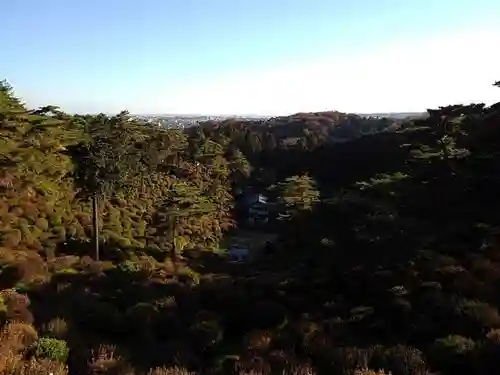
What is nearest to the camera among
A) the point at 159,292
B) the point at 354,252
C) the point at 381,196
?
the point at 159,292

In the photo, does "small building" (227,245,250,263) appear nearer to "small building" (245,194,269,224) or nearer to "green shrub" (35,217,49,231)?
"small building" (245,194,269,224)

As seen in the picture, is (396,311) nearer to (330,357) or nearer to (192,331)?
(330,357)

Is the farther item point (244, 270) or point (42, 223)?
point (244, 270)

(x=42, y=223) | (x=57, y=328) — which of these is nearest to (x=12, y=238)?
(x=42, y=223)

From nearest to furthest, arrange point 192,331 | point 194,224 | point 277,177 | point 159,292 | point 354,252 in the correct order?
point 192,331 → point 159,292 → point 354,252 → point 194,224 → point 277,177

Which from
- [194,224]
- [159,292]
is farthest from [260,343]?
[194,224]

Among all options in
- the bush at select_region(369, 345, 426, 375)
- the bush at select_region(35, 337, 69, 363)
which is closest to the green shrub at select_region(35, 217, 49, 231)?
the bush at select_region(35, 337, 69, 363)

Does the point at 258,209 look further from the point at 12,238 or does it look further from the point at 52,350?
the point at 52,350
